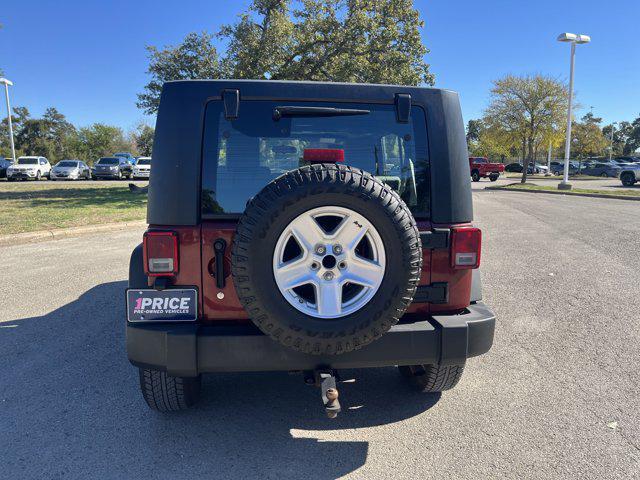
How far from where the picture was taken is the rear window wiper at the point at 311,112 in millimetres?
2656

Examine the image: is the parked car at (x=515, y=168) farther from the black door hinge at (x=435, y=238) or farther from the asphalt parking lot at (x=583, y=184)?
the black door hinge at (x=435, y=238)

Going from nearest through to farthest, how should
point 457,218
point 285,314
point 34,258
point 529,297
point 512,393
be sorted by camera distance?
point 285,314, point 457,218, point 512,393, point 529,297, point 34,258

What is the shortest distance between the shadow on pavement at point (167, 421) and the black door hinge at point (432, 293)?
0.88 metres

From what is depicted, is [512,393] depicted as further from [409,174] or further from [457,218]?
[409,174]

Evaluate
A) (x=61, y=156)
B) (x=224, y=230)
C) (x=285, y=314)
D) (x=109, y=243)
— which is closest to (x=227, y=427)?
(x=285, y=314)

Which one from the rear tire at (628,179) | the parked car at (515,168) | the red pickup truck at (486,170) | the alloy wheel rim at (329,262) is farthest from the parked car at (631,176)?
the alloy wheel rim at (329,262)

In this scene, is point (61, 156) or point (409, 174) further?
point (61, 156)

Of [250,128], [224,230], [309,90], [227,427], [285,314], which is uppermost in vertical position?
[309,90]

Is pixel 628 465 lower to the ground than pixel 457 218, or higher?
lower

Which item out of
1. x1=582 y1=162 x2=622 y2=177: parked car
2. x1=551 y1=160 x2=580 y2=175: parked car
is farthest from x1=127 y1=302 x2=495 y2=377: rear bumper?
x1=551 y1=160 x2=580 y2=175: parked car

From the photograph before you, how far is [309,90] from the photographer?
2.68 metres

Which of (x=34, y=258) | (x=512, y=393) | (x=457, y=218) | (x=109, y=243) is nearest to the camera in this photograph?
(x=457, y=218)

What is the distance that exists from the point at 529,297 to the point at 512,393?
9.05ft

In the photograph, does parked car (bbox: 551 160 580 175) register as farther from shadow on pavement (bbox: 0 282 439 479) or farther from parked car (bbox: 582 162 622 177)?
shadow on pavement (bbox: 0 282 439 479)
